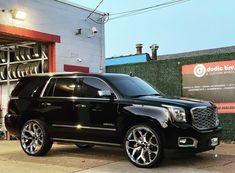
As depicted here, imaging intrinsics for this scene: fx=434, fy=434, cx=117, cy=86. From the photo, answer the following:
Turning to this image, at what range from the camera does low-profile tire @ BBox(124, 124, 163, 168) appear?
8156 millimetres

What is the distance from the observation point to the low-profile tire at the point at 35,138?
986cm

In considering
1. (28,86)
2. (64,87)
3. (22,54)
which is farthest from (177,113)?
(22,54)

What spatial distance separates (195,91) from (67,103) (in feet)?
15.5

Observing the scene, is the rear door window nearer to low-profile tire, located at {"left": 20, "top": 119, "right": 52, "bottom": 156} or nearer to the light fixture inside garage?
low-profile tire, located at {"left": 20, "top": 119, "right": 52, "bottom": 156}

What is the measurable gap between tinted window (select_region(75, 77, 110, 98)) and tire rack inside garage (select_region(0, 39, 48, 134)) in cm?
440

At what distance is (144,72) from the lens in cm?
1405

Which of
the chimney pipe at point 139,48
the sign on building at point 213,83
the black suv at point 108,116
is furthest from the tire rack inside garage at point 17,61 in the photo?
the chimney pipe at point 139,48

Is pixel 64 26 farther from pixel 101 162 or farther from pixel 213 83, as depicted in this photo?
pixel 101 162

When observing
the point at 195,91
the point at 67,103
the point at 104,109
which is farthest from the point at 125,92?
the point at 195,91

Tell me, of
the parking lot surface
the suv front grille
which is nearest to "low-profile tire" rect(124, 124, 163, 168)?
the parking lot surface

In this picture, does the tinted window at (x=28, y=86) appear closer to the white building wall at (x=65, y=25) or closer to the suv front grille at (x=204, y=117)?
the white building wall at (x=65, y=25)

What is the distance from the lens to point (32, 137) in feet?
33.1

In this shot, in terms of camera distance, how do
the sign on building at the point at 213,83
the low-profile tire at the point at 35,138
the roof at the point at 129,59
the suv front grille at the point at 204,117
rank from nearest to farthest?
1. the suv front grille at the point at 204,117
2. the low-profile tire at the point at 35,138
3. the sign on building at the point at 213,83
4. the roof at the point at 129,59

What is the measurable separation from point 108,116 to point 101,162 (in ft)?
3.19
